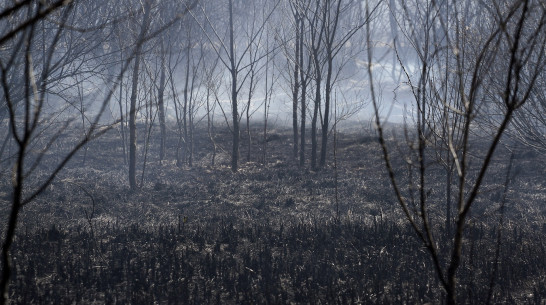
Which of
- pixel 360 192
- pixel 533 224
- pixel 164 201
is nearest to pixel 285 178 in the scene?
pixel 360 192

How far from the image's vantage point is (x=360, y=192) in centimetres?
990

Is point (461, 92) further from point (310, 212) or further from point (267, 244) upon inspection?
point (310, 212)

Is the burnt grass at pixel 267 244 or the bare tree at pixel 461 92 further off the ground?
the bare tree at pixel 461 92

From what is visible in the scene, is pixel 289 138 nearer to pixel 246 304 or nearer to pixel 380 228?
pixel 380 228

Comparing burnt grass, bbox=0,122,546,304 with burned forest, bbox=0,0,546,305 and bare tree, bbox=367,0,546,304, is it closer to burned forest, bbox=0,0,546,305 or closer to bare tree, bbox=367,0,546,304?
burned forest, bbox=0,0,546,305

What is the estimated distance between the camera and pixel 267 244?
253 inches

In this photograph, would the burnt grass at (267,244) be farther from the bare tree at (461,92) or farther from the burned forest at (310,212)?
the bare tree at (461,92)

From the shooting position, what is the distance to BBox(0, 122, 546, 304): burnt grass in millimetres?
4785

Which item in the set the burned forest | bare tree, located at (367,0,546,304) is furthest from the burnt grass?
bare tree, located at (367,0,546,304)

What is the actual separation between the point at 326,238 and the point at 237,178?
18.5ft

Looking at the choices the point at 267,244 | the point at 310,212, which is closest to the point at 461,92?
the point at 267,244

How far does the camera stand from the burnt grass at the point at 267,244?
479 cm

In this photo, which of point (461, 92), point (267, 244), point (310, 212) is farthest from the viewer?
point (310, 212)

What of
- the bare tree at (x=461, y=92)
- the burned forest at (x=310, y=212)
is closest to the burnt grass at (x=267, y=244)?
the burned forest at (x=310, y=212)
